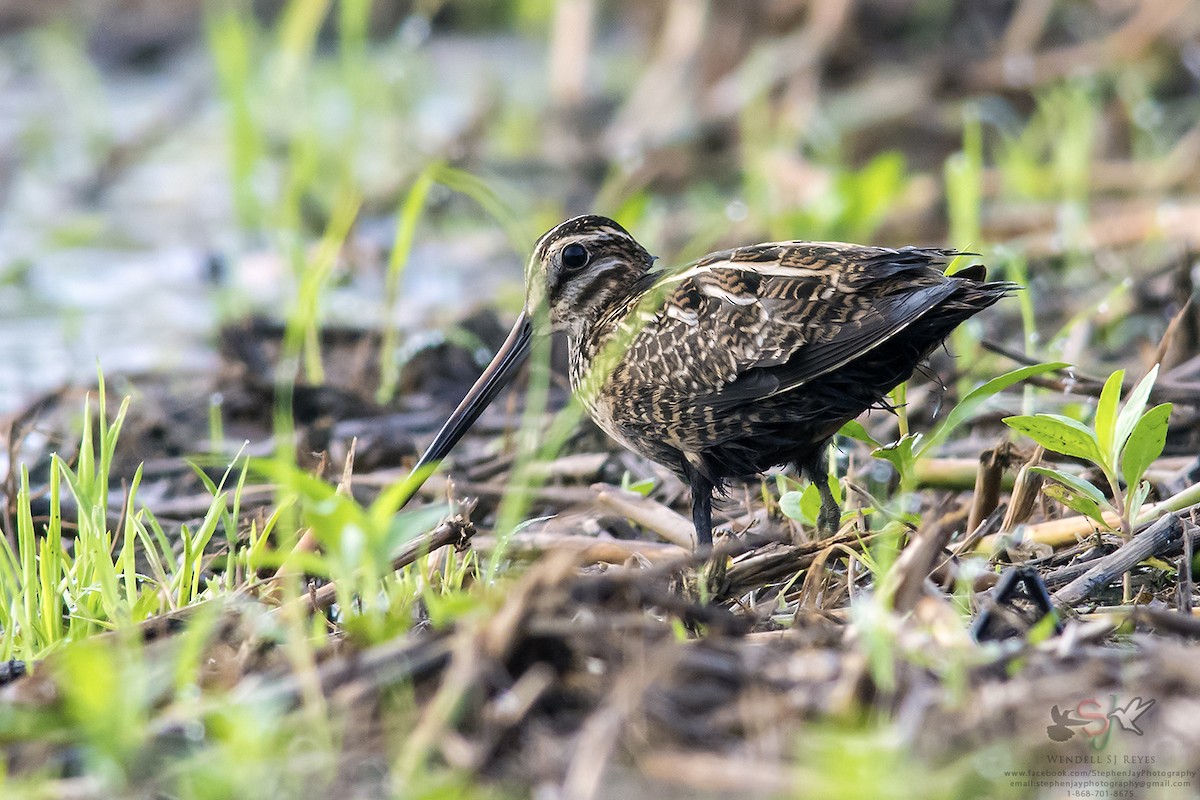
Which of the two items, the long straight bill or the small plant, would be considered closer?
the small plant

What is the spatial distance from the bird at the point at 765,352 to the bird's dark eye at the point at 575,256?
0.24 m

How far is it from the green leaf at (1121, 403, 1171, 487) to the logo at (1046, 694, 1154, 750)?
94 cm

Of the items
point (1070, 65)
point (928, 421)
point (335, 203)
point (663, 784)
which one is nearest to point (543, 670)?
point (663, 784)

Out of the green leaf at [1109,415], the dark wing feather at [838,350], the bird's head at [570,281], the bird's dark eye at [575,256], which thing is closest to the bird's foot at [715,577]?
the dark wing feather at [838,350]

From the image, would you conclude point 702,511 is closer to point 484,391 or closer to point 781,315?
point 781,315

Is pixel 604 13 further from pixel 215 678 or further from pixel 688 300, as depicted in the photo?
pixel 215 678

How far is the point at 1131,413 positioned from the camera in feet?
10.7

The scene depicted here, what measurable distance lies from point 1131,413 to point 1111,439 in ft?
0.27

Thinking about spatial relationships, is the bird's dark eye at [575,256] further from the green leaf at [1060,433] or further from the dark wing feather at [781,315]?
the green leaf at [1060,433]

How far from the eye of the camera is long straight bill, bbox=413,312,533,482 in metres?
4.04

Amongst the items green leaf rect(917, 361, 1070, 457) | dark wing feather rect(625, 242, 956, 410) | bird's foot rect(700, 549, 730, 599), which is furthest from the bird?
bird's foot rect(700, 549, 730, 599)

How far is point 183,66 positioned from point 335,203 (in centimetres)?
445

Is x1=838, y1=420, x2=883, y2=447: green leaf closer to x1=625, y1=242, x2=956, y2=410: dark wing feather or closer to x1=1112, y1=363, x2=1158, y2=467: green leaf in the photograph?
x1=625, y1=242, x2=956, y2=410: dark wing feather

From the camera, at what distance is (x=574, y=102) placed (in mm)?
9492
